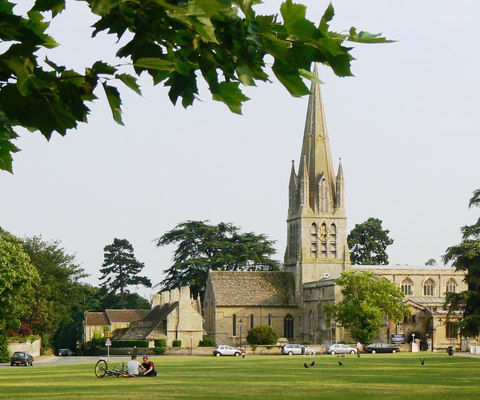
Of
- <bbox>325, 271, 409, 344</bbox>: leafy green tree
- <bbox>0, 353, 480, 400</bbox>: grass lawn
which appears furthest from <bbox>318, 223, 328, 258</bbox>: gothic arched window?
<bbox>0, 353, 480, 400</bbox>: grass lawn

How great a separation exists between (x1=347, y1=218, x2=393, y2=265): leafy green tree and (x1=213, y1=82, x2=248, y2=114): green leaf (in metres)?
148

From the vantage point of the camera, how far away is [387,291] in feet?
316

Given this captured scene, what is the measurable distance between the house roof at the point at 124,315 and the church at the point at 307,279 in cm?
1087

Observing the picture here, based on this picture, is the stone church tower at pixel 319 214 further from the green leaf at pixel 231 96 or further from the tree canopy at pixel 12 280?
the green leaf at pixel 231 96

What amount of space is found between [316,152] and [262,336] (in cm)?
2517

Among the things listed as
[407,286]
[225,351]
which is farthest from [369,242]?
[225,351]

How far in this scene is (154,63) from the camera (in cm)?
417

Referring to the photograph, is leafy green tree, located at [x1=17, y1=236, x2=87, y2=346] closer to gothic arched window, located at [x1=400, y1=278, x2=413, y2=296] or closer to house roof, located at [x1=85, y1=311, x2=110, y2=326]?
house roof, located at [x1=85, y1=311, x2=110, y2=326]

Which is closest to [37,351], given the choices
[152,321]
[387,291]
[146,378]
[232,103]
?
[152,321]

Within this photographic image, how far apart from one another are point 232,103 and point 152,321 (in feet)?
351

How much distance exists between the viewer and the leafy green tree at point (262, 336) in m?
102

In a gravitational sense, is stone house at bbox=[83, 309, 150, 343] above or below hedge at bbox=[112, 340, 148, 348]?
above

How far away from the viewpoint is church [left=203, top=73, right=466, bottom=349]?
365ft

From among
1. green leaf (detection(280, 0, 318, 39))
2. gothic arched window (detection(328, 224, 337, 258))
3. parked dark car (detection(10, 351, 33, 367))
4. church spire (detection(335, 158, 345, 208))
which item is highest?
church spire (detection(335, 158, 345, 208))
